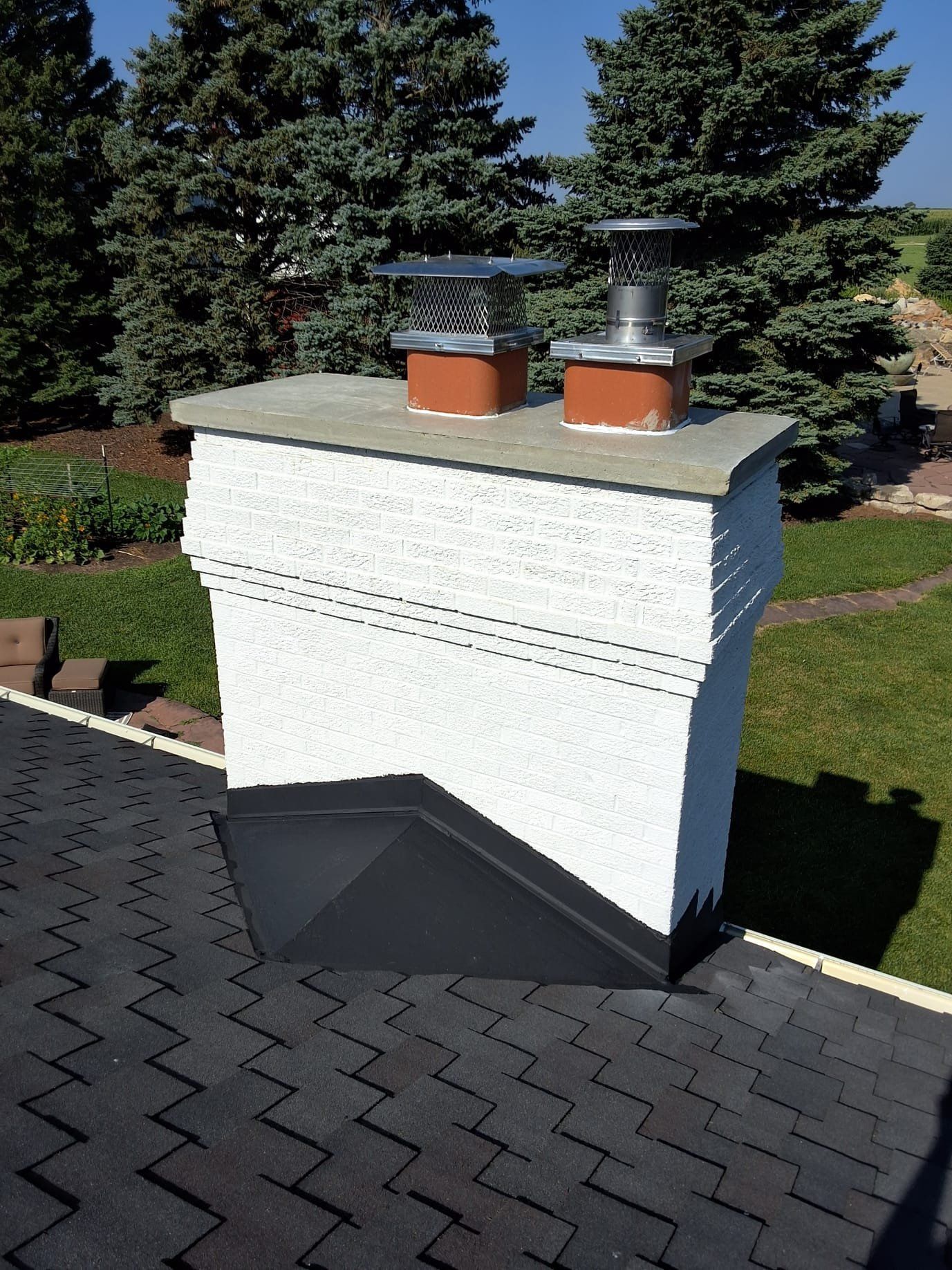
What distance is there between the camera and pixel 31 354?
2412cm

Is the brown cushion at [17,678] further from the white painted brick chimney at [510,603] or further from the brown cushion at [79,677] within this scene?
the white painted brick chimney at [510,603]

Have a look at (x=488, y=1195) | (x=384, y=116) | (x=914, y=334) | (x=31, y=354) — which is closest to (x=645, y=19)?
(x=384, y=116)

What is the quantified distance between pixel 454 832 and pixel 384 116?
18234 millimetres

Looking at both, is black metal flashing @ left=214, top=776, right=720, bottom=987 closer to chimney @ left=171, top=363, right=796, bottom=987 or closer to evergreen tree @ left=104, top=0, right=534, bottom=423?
chimney @ left=171, top=363, right=796, bottom=987

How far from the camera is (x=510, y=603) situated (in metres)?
3.48

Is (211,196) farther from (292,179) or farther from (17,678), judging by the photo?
(17,678)

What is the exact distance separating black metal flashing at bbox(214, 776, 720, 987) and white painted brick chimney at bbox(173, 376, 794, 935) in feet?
0.32

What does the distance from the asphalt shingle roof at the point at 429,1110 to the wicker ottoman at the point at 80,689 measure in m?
6.31

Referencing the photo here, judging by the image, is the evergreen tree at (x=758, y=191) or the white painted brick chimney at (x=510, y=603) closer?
the white painted brick chimney at (x=510, y=603)

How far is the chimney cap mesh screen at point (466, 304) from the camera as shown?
147 inches

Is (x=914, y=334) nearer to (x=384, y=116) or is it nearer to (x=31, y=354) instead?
(x=384, y=116)

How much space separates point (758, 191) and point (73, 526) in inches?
506

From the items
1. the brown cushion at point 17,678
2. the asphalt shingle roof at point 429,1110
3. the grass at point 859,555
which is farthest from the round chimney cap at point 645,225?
the grass at point 859,555

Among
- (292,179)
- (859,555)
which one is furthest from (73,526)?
(859,555)
